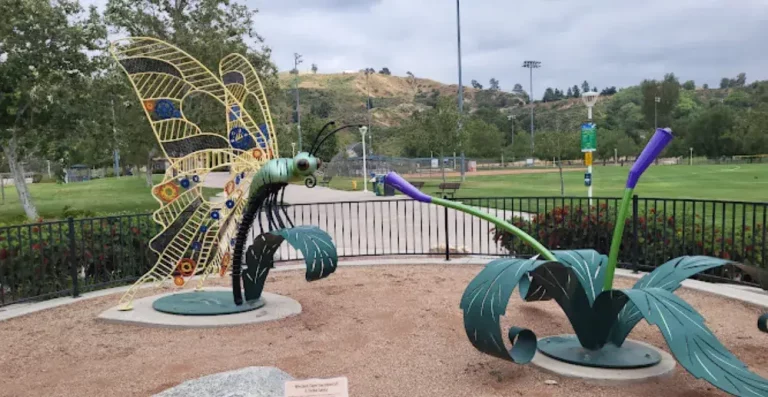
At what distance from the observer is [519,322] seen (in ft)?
20.8

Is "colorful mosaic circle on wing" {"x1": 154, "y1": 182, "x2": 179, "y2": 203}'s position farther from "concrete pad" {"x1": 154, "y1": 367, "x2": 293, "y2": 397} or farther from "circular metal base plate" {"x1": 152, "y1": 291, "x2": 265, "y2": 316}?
"concrete pad" {"x1": 154, "y1": 367, "x2": 293, "y2": 397}

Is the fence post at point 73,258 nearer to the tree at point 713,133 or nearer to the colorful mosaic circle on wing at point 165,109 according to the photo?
the colorful mosaic circle on wing at point 165,109

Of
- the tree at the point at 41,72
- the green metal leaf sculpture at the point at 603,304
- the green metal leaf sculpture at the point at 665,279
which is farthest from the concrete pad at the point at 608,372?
the tree at the point at 41,72

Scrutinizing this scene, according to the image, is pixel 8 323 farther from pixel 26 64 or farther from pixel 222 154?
pixel 26 64

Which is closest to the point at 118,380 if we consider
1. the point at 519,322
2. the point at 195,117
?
the point at 519,322

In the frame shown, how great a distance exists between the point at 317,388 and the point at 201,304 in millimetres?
4614

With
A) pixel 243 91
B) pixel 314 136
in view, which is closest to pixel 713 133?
pixel 314 136

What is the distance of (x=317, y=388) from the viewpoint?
3002 millimetres

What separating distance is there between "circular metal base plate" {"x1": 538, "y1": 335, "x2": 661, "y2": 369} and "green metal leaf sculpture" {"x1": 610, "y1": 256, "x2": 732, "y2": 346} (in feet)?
0.50

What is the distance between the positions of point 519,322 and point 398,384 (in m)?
2.17

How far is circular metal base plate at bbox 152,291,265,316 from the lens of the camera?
22.5 feet

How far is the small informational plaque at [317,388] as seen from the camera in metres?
2.98

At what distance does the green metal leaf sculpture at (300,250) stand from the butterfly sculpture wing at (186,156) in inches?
20.5

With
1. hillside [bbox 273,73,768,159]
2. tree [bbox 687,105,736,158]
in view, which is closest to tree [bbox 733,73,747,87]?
hillside [bbox 273,73,768,159]
